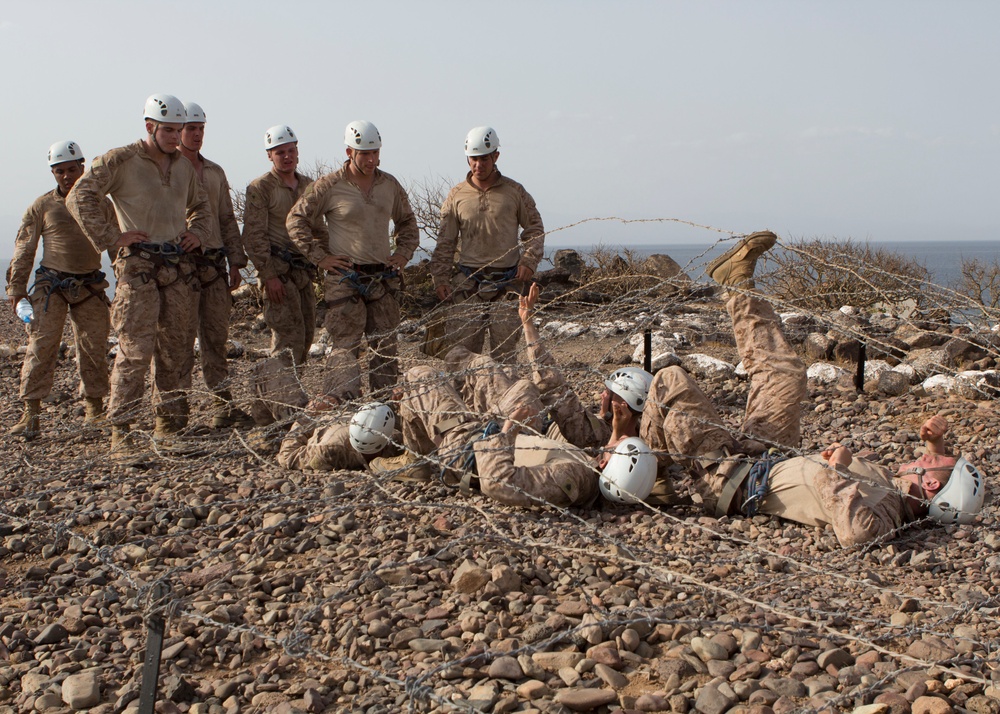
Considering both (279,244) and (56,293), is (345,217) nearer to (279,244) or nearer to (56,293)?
(279,244)

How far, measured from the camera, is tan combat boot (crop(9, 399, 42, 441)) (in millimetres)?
6833

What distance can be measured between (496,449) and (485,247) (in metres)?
2.92

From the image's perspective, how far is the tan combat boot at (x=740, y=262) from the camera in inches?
195

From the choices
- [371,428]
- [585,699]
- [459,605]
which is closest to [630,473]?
[459,605]

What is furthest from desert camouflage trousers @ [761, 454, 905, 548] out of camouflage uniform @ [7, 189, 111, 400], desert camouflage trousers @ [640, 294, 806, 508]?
camouflage uniform @ [7, 189, 111, 400]

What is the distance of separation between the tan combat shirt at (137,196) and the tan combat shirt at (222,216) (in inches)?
7.4

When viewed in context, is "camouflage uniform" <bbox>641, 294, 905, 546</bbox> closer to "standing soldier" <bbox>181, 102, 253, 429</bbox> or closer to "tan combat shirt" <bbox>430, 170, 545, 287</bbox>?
"tan combat shirt" <bbox>430, 170, 545, 287</bbox>

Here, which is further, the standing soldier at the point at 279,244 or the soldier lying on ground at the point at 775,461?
the standing soldier at the point at 279,244

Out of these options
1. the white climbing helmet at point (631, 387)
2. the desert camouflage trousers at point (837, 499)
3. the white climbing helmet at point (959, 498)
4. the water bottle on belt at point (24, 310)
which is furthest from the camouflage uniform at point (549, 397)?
the water bottle on belt at point (24, 310)

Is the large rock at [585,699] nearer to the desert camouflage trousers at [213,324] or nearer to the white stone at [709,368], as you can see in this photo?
the desert camouflage trousers at [213,324]

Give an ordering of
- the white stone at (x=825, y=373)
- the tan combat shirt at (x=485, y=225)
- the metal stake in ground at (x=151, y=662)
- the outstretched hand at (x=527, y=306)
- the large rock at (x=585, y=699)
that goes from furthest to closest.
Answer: the white stone at (x=825, y=373), the tan combat shirt at (x=485, y=225), the outstretched hand at (x=527, y=306), the large rock at (x=585, y=699), the metal stake in ground at (x=151, y=662)

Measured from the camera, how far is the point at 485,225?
7316 millimetres

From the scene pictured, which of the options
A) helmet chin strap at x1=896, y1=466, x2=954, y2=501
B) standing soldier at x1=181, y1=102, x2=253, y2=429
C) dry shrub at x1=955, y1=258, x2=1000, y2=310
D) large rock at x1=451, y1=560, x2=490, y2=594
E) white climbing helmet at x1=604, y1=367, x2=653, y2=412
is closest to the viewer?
large rock at x1=451, y1=560, x2=490, y2=594

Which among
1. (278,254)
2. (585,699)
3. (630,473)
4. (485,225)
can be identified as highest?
(485,225)
